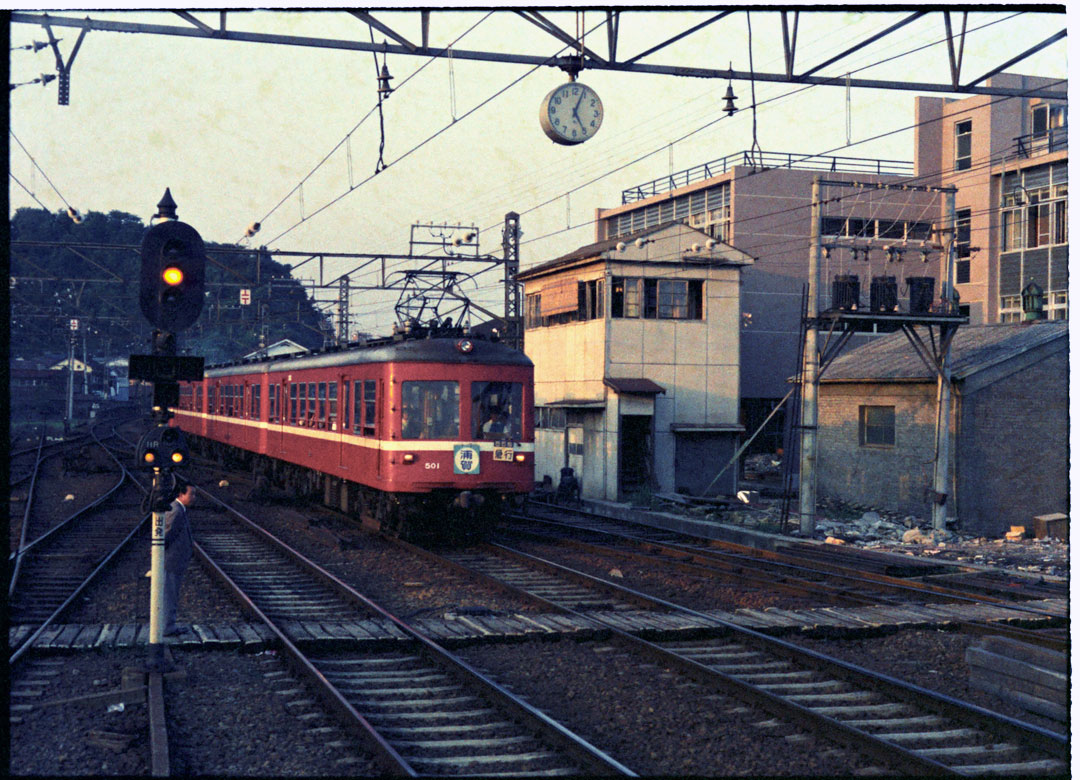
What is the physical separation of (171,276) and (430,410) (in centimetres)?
728

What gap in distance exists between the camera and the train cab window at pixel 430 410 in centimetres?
1485

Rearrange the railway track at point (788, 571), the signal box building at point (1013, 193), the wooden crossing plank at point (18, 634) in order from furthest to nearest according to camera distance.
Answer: the signal box building at point (1013, 193), the railway track at point (788, 571), the wooden crossing plank at point (18, 634)

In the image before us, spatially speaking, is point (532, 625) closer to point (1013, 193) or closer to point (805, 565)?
point (805, 565)

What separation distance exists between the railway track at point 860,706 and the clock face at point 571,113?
184 inches

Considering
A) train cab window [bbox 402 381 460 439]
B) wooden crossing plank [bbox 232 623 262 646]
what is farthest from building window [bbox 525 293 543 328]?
wooden crossing plank [bbox 232 623 262 646]

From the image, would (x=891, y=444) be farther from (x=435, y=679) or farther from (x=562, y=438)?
(x=435, y=679)

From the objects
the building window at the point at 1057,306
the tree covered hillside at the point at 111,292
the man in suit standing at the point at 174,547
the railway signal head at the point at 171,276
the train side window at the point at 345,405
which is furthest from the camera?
the tree covered hillside at the point at 111,292

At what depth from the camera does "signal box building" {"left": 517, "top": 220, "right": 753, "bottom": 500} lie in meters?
24.2

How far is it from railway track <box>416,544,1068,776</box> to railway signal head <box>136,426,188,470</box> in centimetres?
391

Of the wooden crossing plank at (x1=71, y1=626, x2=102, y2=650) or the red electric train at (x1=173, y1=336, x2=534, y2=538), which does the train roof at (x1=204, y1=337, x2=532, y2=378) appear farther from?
the wooden crossing plank at (x1=71, y1=626, x2=102, y2=650)

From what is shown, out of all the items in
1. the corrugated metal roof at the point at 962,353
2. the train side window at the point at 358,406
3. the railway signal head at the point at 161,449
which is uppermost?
the corrugated metal roof at the point at 962,353

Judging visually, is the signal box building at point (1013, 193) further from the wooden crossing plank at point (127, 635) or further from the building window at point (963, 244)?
the wooden crossing plank at point (127, 635)

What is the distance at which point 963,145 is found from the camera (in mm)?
26625

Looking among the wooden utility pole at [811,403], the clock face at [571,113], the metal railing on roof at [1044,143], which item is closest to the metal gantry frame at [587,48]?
the clock face at [571,113]
